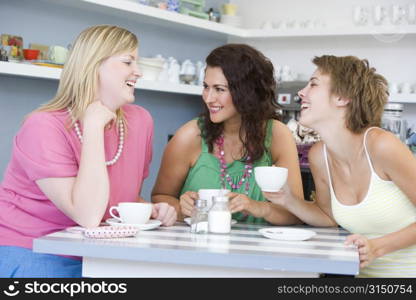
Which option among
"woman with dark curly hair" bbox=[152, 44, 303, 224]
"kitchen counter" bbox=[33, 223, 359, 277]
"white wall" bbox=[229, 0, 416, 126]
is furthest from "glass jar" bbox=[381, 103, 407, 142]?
"kitchen counter" bbox=[33, 223, 359, 277]

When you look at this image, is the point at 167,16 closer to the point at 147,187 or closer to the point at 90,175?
the point at 147,187

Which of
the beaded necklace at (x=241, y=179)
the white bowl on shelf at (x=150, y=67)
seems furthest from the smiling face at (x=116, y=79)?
the white bowl on shelf at (x=150, y=67)

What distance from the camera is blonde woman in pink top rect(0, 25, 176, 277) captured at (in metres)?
1.84

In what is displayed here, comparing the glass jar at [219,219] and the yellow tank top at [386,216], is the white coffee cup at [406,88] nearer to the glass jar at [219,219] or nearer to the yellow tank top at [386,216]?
the yellow tank top at [386,216]

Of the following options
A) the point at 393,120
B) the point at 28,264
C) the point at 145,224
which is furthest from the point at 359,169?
the point at 393,120

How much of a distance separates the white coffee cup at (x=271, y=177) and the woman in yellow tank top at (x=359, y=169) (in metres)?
0.21

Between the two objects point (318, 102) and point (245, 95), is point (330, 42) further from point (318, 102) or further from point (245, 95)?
point (318, 102)

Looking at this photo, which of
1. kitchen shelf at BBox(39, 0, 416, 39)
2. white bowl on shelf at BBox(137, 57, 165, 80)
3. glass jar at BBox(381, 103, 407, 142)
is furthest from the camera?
white bowl on shelf at BBox(137, 57, 165, 80)

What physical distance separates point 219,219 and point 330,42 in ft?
10.9

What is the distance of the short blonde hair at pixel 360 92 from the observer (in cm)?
208

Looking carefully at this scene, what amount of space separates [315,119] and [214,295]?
0.84m

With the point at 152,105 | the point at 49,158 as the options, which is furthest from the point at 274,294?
the point at 152,105

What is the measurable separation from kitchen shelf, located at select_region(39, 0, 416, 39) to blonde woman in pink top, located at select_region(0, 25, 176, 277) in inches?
74.5

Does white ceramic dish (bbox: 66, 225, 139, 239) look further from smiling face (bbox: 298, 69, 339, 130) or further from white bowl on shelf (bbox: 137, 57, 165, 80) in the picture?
white bowl on shelf (bbox: 137, 57, 165, 80)
